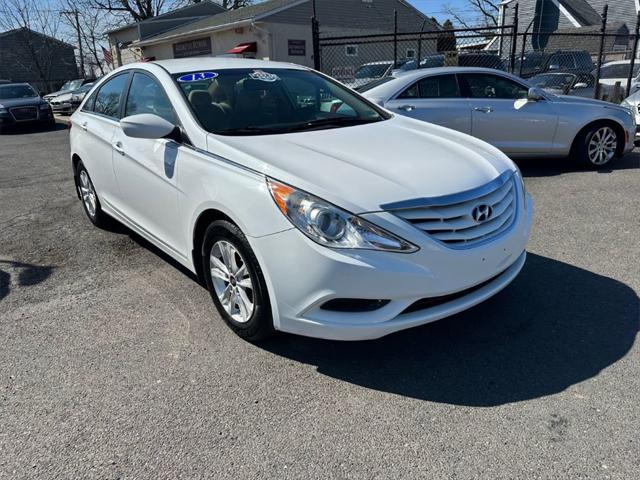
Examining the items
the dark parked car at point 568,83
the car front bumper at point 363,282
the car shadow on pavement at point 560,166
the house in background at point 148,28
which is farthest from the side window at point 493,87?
the house in background at point 148,28

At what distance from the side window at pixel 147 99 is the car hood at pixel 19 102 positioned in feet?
51.1

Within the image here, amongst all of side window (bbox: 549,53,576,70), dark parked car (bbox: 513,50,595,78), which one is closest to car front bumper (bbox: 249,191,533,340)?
dark parked car (bbox: 513,50,595,78)

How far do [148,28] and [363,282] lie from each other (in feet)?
118

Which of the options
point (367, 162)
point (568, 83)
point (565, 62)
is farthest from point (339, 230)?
point (565, 62)

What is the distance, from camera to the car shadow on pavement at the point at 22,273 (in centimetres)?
412

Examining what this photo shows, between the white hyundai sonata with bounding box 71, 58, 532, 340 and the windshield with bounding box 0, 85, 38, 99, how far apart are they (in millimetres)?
17072

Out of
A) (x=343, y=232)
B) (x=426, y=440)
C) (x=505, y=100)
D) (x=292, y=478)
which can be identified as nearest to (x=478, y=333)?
(x=426, y=440)

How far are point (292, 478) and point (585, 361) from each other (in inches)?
68.8

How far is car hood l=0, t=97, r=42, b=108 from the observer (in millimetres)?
16925

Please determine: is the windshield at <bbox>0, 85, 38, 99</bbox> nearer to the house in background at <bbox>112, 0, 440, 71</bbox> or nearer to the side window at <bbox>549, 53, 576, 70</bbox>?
the house in background at <bbox>112, 0, 440, 71</bbox>

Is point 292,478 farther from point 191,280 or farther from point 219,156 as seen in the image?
point 191,280

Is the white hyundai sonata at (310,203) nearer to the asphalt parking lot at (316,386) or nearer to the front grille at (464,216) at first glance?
the front grille at (464,216)

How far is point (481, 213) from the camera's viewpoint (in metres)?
2.77

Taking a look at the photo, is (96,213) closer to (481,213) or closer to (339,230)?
(339,230)
